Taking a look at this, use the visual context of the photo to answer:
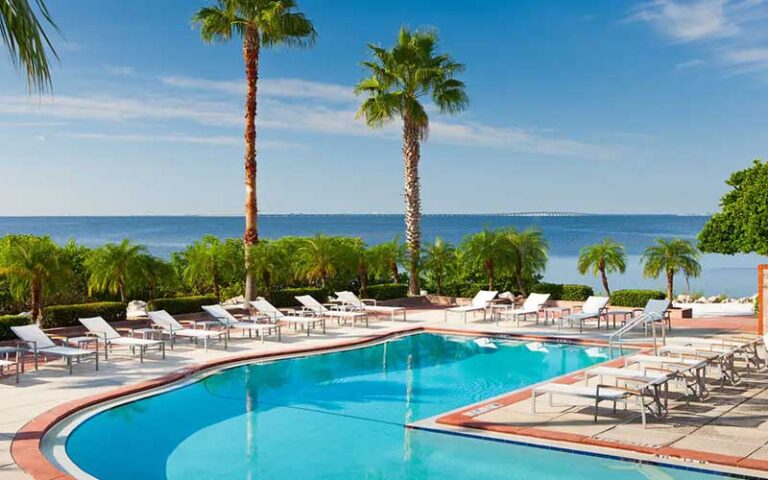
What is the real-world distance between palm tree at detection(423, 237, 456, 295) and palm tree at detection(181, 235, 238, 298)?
276 inches

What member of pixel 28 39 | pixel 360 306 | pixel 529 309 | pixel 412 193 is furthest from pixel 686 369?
pixel 412 193

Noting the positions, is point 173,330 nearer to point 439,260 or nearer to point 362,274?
point 362,274

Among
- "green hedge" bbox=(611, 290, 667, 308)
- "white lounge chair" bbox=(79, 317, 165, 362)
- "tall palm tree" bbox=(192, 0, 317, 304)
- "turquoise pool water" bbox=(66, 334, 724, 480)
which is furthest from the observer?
"green hedge" bbox=(611, 290, 667, 308)

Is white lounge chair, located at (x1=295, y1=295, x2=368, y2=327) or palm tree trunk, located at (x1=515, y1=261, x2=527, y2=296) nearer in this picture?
white lounge chair, located at (x1=295, y1=295, x2=368, y2=327)

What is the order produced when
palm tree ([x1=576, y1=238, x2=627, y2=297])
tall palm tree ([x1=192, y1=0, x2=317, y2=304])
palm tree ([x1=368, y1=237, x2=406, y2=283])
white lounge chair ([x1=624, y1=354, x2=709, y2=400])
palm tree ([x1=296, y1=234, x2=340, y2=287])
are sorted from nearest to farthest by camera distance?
white lounge chair ([x1=624, y1=354, x2=709, y2=400])
tall palm tree ([x1=192, y1=0, x2=317, y2=304])
palm tree ([x1=296, y1=234, x2=340, y2=287])
palm tree ([x1=576, y1=238, x2=627, y2=297])
palm tree ([x1=368, y1=237, x2=406, y2=283])

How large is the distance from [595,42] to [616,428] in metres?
55.0

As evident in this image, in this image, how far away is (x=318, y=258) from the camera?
2480 centimetres

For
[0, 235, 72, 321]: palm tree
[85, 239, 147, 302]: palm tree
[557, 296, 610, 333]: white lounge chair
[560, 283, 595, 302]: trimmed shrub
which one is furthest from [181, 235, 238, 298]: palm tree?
[560, 283, 595, 302]: trimmed shrub

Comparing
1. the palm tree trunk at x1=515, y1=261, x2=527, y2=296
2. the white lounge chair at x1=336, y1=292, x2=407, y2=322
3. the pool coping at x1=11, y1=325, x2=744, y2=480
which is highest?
the palm tree trunk at x1=515, y1=261, x2=527, y2=296

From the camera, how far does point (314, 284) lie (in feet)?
87.4

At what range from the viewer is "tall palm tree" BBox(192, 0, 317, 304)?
77.7 ft

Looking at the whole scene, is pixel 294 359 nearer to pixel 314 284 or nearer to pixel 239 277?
pixel 239 277

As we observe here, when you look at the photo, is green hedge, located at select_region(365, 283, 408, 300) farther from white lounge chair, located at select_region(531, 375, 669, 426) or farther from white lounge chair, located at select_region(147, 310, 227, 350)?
white lounge chair, located at select_region(531, 375, 669, 426)

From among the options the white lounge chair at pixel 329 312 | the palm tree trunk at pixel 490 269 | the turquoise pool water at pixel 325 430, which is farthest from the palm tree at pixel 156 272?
the palm tree trunk at pixel 490 269
